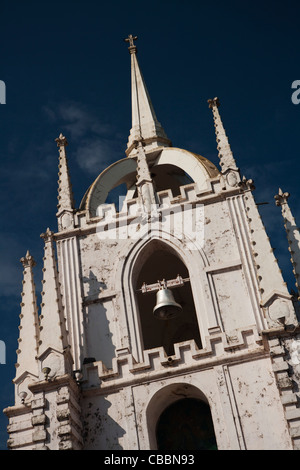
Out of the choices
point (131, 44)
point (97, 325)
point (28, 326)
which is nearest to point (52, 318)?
point (97, 325)

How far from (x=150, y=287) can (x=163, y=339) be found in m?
3.62

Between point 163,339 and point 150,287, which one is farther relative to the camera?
point 163,339

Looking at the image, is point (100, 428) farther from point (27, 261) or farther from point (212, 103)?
point (212, 103)

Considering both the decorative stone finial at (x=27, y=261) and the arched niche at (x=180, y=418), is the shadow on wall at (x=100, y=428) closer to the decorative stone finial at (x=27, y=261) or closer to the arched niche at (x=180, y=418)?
the arched niche at (x=180, y=418)

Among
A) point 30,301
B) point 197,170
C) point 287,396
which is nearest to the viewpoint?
point 287,396

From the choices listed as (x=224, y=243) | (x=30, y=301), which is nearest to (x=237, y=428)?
(x=224, y=243)

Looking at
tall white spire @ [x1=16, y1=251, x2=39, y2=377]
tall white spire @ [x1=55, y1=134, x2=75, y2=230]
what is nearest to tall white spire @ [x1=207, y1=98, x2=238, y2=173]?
tall white spire @ [x1=55, y1=134, x2=75, y2=230]

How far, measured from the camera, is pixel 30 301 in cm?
2161

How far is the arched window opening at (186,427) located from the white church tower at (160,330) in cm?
3

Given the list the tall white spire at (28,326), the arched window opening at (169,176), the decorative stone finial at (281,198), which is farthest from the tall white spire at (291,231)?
the tall white spire at (28,326)

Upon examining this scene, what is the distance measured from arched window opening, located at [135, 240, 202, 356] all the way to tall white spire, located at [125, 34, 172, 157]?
356cm

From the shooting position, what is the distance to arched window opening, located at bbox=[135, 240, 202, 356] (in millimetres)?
23859

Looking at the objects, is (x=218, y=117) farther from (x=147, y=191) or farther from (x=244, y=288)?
(x=244, y=288)
